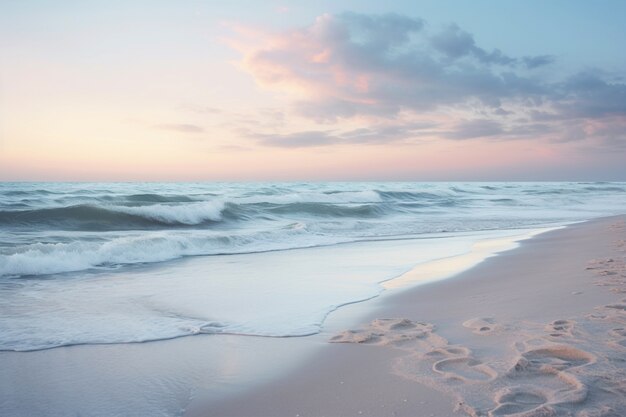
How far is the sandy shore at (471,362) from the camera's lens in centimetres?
249

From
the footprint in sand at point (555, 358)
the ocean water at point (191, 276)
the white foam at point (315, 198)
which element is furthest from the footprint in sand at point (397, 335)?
the white foam at point (315, 198)

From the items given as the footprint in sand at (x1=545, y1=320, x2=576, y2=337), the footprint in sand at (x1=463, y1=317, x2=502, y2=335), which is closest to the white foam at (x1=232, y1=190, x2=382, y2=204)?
the footprint in sand at (x1=463, y1=317, x2=502, y2=335)

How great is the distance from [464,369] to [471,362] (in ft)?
0.40

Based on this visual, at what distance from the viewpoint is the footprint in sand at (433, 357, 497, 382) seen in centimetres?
281

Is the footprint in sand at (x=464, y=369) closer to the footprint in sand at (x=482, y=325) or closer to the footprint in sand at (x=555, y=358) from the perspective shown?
the footprint in sand at (x=555, y=358)

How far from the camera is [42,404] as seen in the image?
109 inches

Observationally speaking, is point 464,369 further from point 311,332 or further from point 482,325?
point 311,332

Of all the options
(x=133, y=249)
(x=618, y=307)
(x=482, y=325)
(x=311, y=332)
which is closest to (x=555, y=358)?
(x=482, y=325)

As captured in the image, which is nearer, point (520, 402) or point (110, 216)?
point (520, 402)

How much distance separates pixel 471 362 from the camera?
306cm

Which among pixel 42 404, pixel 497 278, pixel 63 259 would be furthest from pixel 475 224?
pixel 42 404

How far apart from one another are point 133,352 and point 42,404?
0.95m

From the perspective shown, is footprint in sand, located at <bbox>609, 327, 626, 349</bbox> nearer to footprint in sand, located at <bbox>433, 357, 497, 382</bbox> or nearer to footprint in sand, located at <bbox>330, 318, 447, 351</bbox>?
footprint in sand, located at <bbox>433, 357, 497, 382</bbox>

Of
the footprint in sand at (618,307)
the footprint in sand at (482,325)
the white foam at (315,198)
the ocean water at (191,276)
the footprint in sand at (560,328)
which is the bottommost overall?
the ocean water at (191,276)
